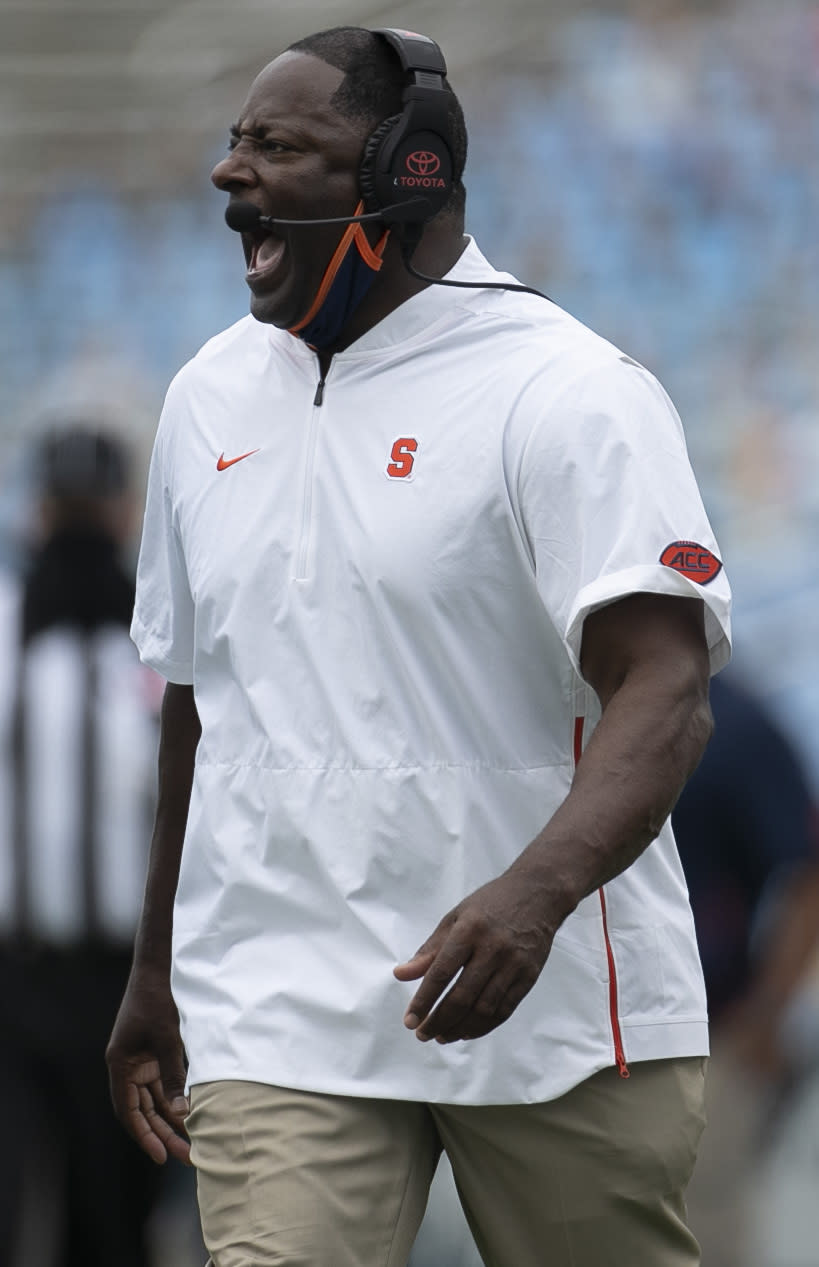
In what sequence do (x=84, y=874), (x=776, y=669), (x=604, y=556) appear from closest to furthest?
(x=604, y=556) < (x=84, y=874) < (x=776, y=669)

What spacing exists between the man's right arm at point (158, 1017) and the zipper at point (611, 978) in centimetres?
62

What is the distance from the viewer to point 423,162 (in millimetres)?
2680

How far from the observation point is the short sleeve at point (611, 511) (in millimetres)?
2379

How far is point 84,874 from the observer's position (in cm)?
473

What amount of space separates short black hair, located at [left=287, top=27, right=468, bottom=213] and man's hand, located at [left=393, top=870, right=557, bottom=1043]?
3.23ft

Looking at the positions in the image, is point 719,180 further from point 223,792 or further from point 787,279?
point 223,792

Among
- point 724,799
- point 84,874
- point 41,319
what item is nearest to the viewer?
point 724,799

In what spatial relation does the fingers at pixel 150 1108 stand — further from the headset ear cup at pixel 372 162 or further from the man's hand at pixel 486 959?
the headset ear cup at pixel 372 162

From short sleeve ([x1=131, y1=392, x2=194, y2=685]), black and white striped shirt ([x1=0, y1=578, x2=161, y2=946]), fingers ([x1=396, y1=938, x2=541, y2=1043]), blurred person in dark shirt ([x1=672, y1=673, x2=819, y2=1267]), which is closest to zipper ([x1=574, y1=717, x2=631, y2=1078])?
fingers ([x1=396, y1=938, x2=541, y2=1043])

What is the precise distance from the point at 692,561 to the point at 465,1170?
0.75m

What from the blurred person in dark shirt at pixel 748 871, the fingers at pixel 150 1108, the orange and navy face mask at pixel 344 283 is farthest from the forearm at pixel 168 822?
the blurred person in dark shirt at pixel 748 871

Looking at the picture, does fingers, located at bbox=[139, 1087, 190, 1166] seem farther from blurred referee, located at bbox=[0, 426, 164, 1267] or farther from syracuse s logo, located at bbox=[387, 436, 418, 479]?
blurred referee, located at bbox=[0, 426, 164, 1267]

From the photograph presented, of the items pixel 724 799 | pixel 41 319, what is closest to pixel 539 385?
pixel 724 799

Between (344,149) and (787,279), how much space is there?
16.2ft
